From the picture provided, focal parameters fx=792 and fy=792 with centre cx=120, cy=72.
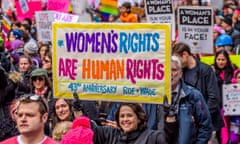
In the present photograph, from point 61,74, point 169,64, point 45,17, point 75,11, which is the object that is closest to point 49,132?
point 61,74

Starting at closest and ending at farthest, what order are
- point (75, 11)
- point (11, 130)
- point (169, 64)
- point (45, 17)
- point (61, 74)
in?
point (169, 64), point (61, 74), point (11, 130), point (45, 17), point (75, 11)

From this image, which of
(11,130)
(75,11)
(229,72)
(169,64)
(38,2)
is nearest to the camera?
(169,64)

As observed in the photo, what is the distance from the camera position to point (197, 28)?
10.9 m

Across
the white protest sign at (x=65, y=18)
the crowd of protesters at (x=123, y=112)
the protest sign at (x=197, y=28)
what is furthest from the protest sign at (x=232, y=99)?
the white protest sign at (x=65, y=18)

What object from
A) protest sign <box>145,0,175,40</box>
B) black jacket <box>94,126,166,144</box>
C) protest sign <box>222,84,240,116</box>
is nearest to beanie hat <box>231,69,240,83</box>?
protest sign <box>222,84,240,116</box>

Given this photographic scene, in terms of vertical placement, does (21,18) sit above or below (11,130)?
above

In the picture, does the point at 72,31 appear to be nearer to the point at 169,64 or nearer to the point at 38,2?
the point at 169,64

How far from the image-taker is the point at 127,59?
6902 mm

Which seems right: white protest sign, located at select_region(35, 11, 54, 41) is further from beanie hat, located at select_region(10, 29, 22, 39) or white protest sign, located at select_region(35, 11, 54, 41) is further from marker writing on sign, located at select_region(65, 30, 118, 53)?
marker writing on sign, located at select_region(65, 30, 118, 53)

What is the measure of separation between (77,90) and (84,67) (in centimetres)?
21

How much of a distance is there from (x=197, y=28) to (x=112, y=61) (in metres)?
4.12

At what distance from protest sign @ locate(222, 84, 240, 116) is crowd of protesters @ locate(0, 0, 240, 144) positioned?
98mm

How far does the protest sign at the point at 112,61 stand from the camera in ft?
22.2

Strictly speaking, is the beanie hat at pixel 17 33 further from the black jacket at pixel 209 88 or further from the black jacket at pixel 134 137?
the black jacket at pixel 134 137
